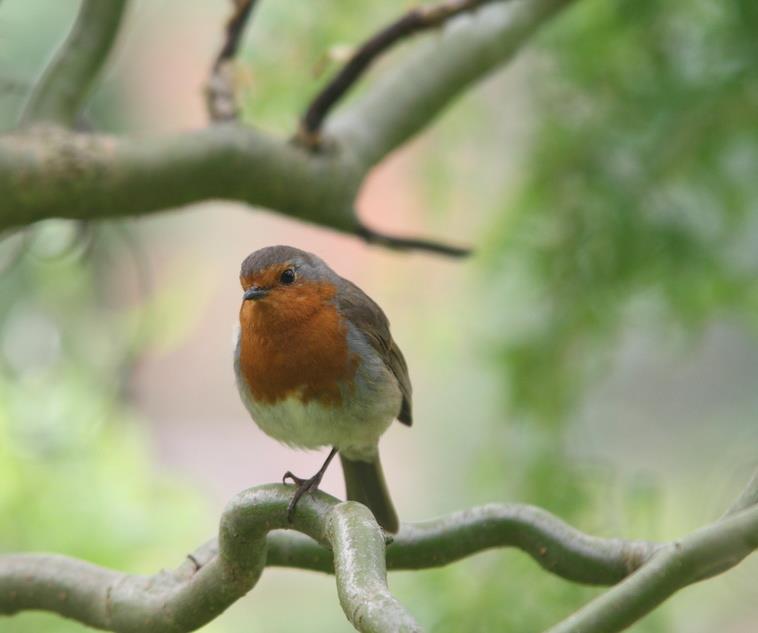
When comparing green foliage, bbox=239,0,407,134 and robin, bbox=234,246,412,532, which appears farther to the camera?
green foliage, bbox=239,0,407,134

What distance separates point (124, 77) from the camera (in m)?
6.39

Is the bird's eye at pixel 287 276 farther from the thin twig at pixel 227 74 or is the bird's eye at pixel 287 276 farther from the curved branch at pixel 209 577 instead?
the curved branch at pixel 209 577

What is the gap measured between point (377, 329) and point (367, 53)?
0.61 metres

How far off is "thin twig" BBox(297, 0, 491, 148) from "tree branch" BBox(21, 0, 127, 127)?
438 millimetres

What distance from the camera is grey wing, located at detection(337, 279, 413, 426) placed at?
2430mm

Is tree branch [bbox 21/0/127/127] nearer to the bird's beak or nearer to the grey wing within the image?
the bird's beak

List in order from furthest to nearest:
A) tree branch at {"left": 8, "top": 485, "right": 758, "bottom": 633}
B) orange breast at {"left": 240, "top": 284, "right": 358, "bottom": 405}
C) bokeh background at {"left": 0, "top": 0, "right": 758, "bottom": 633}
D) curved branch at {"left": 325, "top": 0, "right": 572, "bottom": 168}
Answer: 1. bokeh background at {"left": 0, "top": 0, "right": 758, "bottom": 633}
2. curved branch at {"left": 325, "top": 0, "right": 572, "bottom": 168}
3. orange breast at {"left": 240, "top": 284, "right": 358, "bottom": 405}
4. tree branch at {"left": 8, "top": 485, "right": 758, "bottom": 633}

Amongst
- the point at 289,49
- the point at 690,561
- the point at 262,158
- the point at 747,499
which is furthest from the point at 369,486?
the point at 289,49

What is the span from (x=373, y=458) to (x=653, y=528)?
A: 0.82 metres

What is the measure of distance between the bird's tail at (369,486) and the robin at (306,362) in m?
0.03

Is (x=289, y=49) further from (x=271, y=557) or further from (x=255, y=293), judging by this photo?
(x=271, y=557)

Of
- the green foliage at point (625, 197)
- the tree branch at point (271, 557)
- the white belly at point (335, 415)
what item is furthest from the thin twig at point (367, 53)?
the tree branch at point (271, 557)

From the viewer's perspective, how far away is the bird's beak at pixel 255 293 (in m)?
2.25

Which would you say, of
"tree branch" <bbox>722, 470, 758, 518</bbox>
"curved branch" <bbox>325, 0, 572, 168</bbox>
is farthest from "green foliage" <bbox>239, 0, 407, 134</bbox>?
"tree branch" <bbox>722, 470, 758, 518</bbox>
